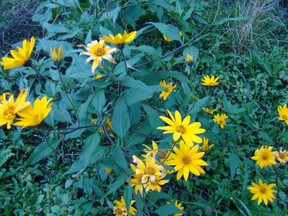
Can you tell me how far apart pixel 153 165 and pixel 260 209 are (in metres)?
0.76

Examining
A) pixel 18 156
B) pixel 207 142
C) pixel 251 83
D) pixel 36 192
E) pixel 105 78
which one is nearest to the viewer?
pixel 105 78

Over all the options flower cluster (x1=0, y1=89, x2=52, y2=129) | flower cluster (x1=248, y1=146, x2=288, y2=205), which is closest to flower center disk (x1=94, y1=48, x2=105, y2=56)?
flower cluster (x1=0, y1=89, x2=52, y2=129)

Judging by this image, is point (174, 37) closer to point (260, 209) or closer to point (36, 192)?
point (260, 209)

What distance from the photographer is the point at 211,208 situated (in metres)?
1.57

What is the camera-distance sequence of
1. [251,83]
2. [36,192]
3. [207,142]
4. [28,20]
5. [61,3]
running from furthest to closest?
[28,20]
[251,83]
[61,3]
[36,192]
[207,142]

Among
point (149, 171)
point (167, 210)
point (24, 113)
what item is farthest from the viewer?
point (167, 210)

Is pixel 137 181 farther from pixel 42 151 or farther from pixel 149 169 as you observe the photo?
pixel 42 151

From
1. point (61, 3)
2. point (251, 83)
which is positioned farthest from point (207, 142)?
point (61, 3)

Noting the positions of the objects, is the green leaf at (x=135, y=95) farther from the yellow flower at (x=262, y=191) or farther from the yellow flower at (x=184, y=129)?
the yellow flower at (x=262, y=191)

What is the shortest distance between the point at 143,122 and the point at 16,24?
1558 mm

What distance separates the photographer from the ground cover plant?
1.13 m

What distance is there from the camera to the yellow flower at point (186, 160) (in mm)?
1144

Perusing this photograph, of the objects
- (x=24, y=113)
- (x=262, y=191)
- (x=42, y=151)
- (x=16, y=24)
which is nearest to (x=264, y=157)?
(x=262, y=191)

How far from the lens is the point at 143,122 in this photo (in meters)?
1.44
